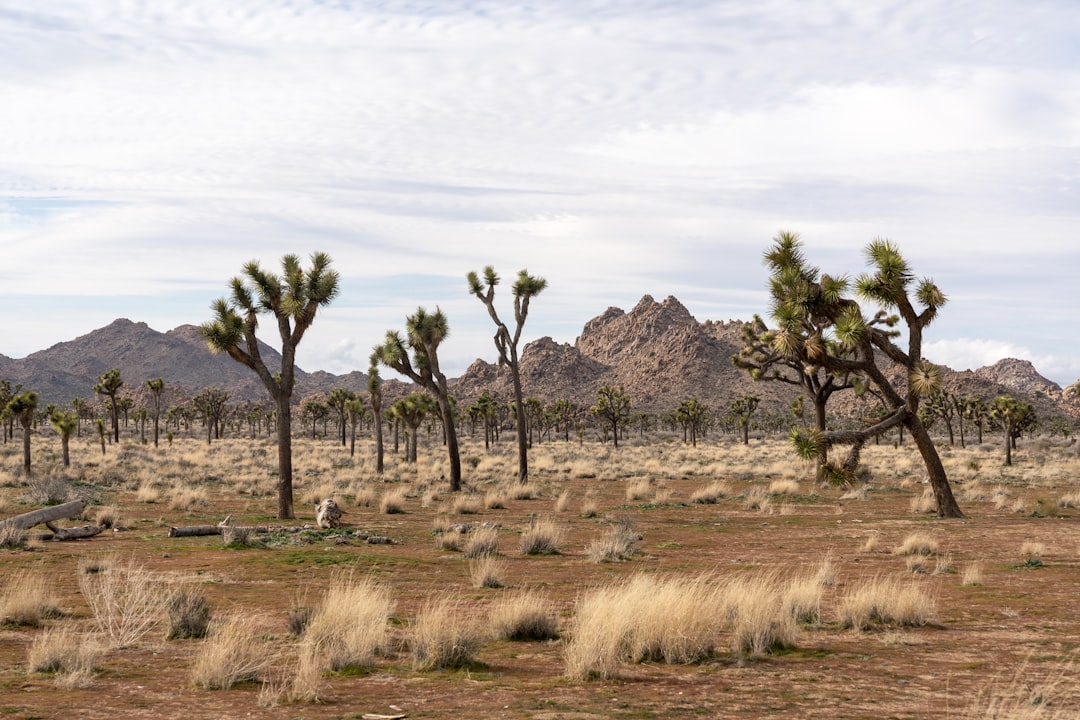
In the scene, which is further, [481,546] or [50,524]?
[50,524]

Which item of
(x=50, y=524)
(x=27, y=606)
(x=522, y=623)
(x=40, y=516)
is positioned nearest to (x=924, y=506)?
(x=522, y=623)

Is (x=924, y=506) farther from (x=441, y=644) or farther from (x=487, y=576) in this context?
(x=441, y=644)

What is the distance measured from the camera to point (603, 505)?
30.5 metres

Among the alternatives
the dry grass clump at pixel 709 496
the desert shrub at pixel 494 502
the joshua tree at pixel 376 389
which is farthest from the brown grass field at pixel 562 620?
the joshua tree at pixel 376 389

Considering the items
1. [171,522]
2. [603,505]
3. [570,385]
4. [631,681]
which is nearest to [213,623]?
[631,681]

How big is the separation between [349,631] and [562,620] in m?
3.12

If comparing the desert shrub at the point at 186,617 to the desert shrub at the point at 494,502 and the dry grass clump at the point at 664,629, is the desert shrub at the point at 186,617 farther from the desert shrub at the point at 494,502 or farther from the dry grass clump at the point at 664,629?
the desert shrub at the point at 494,502

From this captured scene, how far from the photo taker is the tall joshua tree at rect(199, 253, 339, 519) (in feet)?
80.1

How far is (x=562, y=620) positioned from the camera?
11.2 metres

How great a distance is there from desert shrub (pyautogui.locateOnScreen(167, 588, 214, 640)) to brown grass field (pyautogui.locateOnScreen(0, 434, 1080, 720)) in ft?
0.31

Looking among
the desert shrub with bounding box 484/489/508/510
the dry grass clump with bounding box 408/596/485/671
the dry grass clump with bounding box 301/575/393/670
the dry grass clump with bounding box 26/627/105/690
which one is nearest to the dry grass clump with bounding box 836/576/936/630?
the dry grass clump with bounding box 408/596/485/671

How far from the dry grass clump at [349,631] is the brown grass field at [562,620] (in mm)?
28

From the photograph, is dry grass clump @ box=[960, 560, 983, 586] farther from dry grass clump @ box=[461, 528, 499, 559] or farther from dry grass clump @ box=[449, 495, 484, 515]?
dry grass clump @ box=[449, 495, 484, 515]

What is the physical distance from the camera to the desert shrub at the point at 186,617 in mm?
10250
